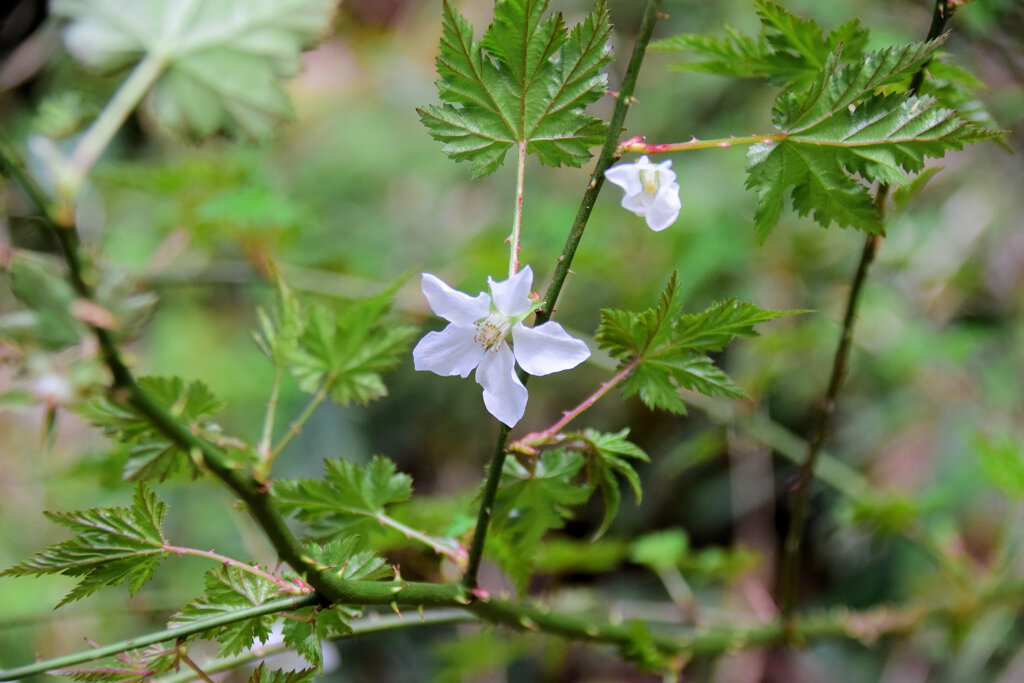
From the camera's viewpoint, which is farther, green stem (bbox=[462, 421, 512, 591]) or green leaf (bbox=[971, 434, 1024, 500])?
green leaf (bbox=[971, 434, 1024, 500])

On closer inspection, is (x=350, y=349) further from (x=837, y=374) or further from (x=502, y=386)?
(x=837, y=374)

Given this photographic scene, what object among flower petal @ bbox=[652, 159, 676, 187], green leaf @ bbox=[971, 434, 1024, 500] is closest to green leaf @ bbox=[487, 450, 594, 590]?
flower petal @ bbox=[652, 159, 676, 187]

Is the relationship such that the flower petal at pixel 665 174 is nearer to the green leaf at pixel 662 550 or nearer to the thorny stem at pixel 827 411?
the thorny stem at pixel 827 411

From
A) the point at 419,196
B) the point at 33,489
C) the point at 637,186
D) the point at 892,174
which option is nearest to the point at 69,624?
the point at 33,489

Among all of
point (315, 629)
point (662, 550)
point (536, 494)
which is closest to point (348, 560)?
point (315, 629)

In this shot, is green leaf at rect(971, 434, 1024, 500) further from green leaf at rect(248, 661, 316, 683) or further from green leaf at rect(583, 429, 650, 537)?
green leaf at rect(248, 661, 316, 683)

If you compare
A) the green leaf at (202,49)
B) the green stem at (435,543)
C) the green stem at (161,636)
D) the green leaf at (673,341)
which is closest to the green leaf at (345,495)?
the green stem at (435,543)
